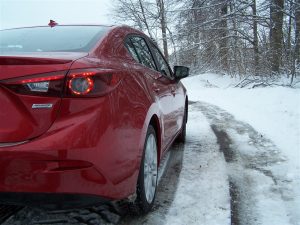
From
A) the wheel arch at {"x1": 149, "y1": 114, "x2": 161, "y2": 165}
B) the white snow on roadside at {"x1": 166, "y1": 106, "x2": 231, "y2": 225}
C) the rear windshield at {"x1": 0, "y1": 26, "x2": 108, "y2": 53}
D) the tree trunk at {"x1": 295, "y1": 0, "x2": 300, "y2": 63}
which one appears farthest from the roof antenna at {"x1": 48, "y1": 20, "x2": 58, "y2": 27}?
the tree trunk at {"x1": 295, "y1": 0, "x2": 300, "y2": 63}

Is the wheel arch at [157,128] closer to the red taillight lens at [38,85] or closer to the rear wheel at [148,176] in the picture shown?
the rear wheel at [148,176]

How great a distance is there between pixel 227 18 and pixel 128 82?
17663mm

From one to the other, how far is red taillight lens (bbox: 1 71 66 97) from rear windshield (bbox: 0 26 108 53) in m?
0.57

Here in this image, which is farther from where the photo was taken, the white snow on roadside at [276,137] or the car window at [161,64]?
the car window at [161,64]

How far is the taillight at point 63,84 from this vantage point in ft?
8.64

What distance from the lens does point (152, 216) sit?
3.53 metres

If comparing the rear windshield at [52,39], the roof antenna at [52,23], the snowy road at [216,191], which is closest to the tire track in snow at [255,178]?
the snowy road at [216,191]

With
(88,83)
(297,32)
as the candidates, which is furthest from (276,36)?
(88,83)

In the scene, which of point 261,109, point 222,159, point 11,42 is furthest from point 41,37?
point 261,109

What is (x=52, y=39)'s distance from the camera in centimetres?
357

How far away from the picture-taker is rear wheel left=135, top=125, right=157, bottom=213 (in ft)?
11.2

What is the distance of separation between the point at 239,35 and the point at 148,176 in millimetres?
18685

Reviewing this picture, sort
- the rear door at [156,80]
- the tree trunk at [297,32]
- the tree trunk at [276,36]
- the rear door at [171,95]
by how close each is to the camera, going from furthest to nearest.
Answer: the tree trunk at [276,36], the tree trunk at [297,32], the rear door at [171,95], the rear door at [156,80]

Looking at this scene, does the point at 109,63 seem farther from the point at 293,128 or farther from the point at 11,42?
the point at 293,128
